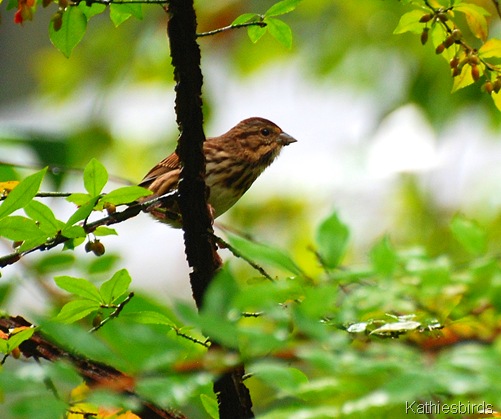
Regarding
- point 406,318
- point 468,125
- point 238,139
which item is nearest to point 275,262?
point 406,318

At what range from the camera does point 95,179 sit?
1.42m

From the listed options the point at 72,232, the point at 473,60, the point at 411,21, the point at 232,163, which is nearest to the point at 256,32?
the point at 411,21

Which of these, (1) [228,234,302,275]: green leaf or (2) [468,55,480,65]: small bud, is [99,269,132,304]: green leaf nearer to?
(1) [228,234,302,275]: green leaf

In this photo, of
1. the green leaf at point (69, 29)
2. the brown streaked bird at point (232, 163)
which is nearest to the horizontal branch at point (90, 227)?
the green leaf at point (69, 29)

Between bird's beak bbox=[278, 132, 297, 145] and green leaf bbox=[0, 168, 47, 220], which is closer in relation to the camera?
green leaf bbox=[0, 168, 47, 220]

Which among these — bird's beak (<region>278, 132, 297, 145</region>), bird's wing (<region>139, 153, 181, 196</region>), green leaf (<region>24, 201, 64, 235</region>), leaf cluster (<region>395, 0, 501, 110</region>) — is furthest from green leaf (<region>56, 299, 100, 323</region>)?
bird's beak (<region>278, 132, 297, 145</region>)

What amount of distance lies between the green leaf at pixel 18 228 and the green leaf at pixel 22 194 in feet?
0.08

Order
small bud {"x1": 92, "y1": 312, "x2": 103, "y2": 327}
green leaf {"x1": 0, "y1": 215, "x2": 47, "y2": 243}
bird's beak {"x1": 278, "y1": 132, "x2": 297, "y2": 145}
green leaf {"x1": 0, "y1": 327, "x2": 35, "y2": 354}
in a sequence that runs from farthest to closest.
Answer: bird's beak {"x1": 278, "y1": 132, "x2": 297, "y2": 145} → small bud {"x1": 92, "y1": 312, "x2": 103, "y2": 327} → green leaf {"x1": 0, "y1": 215, "x2": 47, "y2": 243} → green leaf {"x1": 0, "y1": 327, "x2": 35, "y2": 354}

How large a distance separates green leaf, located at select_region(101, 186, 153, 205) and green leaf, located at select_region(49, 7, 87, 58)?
273 mm

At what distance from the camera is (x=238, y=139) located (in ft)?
10.8

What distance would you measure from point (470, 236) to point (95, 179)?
596 mm

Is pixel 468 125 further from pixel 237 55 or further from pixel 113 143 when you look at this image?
pixel 113 143

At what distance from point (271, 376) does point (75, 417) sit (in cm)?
71

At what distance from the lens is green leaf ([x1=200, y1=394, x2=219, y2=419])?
1515 mm
